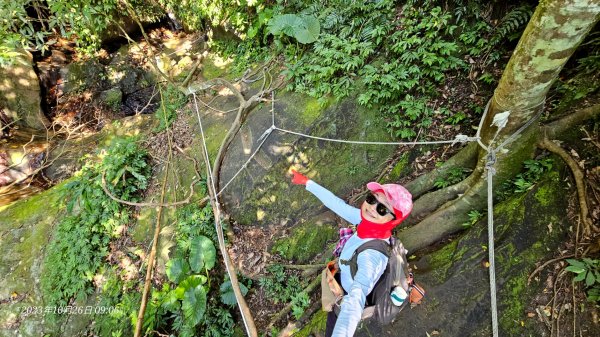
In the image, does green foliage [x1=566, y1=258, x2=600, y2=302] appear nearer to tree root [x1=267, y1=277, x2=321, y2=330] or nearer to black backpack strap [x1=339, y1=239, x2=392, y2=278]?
black backpack strap [x1=339, y1=239, x2=392, y2=278]

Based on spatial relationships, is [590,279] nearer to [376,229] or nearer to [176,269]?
[376,229]

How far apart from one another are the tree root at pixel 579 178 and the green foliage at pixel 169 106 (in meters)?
6.97

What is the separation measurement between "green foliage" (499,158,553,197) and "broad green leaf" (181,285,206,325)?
4.53 meters

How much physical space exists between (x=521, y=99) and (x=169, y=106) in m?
7.75

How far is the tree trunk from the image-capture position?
2.46 m

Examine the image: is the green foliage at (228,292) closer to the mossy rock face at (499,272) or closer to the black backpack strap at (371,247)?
the mossy rock face at (499,272)

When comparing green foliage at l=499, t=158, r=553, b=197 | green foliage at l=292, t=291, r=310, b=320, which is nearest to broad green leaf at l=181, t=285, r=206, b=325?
green foliage at l=292, t=291, r=310, b=320

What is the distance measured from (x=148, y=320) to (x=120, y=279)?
4.52 feet

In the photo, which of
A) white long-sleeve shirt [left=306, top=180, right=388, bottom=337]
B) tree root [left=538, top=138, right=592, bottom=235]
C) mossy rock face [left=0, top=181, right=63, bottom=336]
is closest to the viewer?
white long-sleeve shirt [left=306, top=180, right=388, bottom=337]

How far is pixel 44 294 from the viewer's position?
6168 mm

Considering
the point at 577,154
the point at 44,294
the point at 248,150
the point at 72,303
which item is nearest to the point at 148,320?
the point at 72,303

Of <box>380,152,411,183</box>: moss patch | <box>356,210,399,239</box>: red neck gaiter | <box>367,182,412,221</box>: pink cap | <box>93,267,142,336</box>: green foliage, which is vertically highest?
<box>367,182,412,221</box>: pink cap

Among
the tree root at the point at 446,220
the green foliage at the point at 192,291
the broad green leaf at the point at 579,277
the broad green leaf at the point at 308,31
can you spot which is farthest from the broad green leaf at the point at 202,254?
the broad green leaf at the point at 579,277

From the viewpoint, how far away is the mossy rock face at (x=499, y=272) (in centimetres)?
293
